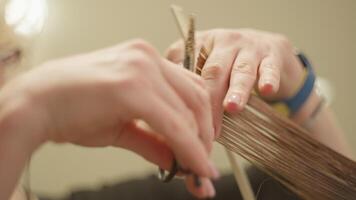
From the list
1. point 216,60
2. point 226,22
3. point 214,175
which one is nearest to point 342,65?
point 226,22

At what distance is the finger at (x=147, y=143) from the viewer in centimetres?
38

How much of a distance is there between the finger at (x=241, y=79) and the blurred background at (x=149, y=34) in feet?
2.03

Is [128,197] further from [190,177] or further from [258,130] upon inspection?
[190,177]

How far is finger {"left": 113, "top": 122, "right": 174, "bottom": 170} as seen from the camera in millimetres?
380

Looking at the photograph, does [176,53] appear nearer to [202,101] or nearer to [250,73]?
[250,73]

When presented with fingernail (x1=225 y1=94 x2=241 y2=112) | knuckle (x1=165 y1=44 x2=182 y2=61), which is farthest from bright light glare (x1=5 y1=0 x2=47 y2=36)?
fingernail (x1=225 y1=94 x2=241 y2=112)

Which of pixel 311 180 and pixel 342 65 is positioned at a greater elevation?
pixel 311 180

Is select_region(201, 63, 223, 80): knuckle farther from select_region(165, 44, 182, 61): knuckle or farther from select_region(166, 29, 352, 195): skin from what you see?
select_region(165, 44, 182, 61): knuckle

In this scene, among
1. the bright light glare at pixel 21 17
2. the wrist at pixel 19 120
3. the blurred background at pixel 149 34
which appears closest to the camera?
the wrist at pixel 19 120

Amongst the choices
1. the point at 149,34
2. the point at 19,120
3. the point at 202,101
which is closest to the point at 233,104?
the point at 202,101

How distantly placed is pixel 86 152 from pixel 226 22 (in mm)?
592

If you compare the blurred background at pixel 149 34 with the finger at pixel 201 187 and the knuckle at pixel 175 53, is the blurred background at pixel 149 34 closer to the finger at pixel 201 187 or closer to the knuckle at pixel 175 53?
the knuckle at pixel 175 53

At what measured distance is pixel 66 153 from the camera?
1316 millimetres

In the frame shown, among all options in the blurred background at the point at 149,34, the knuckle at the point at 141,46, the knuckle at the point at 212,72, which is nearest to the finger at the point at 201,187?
the knuckle at the point at 141,46
